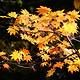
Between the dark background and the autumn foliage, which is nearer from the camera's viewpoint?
the autumn foliage

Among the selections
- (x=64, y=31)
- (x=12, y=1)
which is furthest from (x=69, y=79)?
(x=12, y=1)

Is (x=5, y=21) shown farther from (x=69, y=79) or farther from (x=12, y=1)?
(x=69, y=79)

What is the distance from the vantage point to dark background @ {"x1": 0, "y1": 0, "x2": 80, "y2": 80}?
3.52m

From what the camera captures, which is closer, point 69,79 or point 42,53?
point 42,53

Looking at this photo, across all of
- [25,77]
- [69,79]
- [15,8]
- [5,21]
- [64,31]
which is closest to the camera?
[64,31]

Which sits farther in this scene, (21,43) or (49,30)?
(21,43)

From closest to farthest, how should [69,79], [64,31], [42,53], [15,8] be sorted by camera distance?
[64,31] → [42,53] → [69,79] → [15,8]

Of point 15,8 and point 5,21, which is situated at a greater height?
point 15,8

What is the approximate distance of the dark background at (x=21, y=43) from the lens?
3.52m

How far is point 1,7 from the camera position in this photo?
173 inches

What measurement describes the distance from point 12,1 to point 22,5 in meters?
0.41

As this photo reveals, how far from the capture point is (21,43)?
12.9ft

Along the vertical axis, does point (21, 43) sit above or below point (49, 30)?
above

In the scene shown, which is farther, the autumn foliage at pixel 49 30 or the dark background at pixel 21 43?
the dark background at pixel 21 43
